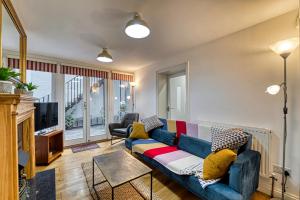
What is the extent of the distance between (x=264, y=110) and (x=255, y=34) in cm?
107

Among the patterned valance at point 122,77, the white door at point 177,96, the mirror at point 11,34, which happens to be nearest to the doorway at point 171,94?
the white door at point 177,96

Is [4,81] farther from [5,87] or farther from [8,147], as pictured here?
[8,147]

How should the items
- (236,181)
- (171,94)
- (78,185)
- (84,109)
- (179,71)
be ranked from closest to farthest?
(236,181), (78,185), (179,71), (171,94), (84,109)

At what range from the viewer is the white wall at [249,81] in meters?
1.70

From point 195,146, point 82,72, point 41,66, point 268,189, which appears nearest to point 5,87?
point 195,146

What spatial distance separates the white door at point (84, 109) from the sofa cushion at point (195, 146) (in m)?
2.79

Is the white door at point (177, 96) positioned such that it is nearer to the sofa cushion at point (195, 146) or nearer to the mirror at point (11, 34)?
the sofa cushion at point (195, 146)

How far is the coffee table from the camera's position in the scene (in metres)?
1.51

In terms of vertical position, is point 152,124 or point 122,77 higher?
point 122,77

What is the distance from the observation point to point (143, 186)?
6.73 ft

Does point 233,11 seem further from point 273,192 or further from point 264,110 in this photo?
point 273,192

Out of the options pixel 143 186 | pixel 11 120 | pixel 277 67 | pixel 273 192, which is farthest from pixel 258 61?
pixel 11 120

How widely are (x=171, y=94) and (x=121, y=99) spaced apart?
Answer: 5.89 feet

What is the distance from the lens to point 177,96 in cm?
377
